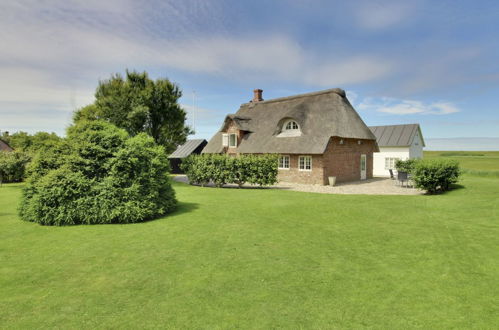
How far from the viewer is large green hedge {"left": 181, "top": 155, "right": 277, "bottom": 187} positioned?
19359 millimetres

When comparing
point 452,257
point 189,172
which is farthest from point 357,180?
point 452,257

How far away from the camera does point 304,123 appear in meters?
23.2

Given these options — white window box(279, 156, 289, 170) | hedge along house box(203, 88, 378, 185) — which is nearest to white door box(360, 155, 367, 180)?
hedge along house box(203, 88, 378, 185)

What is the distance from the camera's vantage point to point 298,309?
4.23m

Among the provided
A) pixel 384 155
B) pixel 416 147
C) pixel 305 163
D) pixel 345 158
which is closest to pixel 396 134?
pixel 384 155

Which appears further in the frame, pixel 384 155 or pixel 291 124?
pixel 384 155

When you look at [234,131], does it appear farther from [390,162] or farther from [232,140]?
[390,162]

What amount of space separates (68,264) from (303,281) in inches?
203

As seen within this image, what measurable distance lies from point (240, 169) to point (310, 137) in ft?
21.5

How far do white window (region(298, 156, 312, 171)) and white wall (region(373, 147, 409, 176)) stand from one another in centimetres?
1117

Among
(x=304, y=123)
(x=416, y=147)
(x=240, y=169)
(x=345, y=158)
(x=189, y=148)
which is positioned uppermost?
(x=304, y=123)

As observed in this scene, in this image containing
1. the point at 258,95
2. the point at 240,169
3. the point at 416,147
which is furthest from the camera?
the point at 258,95

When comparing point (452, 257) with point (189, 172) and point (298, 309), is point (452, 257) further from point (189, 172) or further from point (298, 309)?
point (189, 172)

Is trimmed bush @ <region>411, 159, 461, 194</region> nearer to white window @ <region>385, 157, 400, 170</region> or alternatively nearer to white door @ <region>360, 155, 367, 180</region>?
white door @ <region>360, 155, 367, 180</region>
